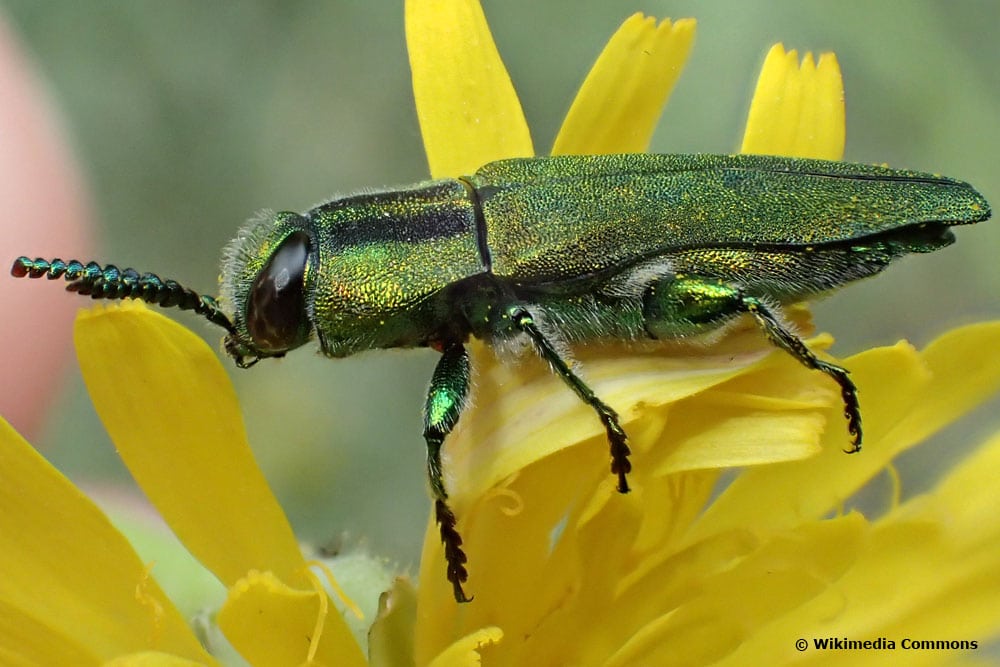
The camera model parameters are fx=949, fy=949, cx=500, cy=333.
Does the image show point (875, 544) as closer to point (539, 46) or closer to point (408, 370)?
point (408, 370)

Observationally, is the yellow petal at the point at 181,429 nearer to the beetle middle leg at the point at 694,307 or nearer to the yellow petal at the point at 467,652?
the yellow petal at the point at 467,652

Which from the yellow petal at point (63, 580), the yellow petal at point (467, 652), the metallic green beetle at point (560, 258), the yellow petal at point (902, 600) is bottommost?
the yellow petal at point (902, 600)

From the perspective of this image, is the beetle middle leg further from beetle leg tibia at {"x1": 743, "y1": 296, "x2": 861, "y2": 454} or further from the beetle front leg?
the beetle front leg

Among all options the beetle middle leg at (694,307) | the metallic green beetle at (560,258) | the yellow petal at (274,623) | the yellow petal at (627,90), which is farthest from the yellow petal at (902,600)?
the yellow petal at (627,90)

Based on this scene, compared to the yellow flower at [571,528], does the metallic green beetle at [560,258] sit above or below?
above

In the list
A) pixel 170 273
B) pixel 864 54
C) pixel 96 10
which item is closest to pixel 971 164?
pixel 864 54

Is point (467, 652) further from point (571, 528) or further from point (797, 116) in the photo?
point (797, 116)
